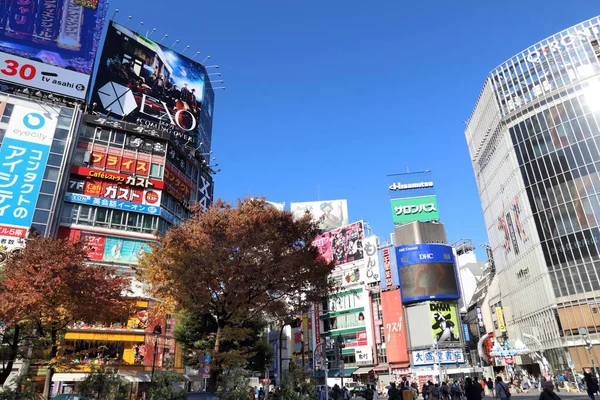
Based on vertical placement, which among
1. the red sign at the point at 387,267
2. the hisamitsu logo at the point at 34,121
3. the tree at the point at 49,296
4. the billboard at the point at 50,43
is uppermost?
the billboard at the point at 50,43

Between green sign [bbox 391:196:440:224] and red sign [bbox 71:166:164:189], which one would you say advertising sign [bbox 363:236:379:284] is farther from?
red sign [bbox 71:166:164:189]

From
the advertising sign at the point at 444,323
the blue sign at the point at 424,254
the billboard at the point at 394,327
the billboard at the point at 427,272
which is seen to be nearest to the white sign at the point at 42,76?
the blue sign at the point at 424,254

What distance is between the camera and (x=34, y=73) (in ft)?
129

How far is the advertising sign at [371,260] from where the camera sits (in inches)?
2505

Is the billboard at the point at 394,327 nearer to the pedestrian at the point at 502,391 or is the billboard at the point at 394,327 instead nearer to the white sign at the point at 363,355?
the white sign at the point at 363,355

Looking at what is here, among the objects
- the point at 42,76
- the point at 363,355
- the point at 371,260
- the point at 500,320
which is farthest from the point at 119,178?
the point at 500,320

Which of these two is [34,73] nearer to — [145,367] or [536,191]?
[145,367]

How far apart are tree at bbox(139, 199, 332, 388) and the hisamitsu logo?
24.6m

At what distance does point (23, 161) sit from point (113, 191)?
7.64 meters

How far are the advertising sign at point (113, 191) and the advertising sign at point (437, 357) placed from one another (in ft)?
131

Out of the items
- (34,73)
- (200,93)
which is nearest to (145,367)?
(34,73)

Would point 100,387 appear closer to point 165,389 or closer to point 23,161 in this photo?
point 165,389

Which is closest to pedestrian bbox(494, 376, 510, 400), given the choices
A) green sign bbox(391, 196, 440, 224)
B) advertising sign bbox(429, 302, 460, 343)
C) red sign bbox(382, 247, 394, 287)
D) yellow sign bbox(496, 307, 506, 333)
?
advertising sign bbox(429, 302, 460, 343)

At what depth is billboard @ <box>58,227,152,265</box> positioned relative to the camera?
35562 millimetres
